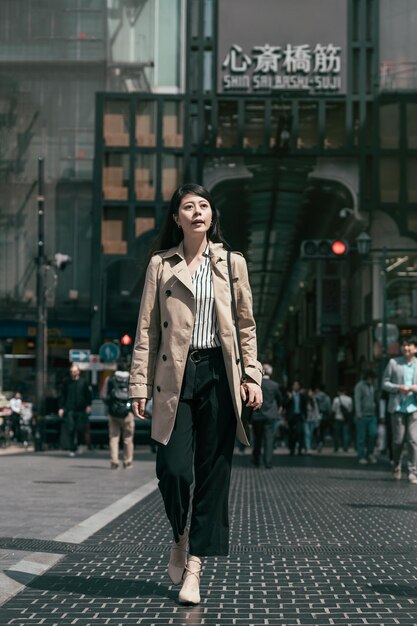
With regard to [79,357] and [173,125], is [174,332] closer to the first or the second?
[79,357]

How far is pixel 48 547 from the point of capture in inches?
312

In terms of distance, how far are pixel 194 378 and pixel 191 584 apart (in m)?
0.97

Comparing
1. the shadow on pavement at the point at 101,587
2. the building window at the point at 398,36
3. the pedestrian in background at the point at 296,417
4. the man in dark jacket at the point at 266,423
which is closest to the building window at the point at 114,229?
the building window at the point at 398,36

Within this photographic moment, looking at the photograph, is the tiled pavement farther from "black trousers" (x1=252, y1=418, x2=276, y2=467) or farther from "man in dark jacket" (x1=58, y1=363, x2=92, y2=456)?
"man in dark jacket" (x1=58, y1=363, x2=92, y2=456)

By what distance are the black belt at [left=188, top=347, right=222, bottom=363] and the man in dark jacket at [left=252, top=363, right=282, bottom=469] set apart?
14195mm

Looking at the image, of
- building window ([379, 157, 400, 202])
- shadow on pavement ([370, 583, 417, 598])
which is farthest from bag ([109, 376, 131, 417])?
building window ([379, 157, 400, 202])

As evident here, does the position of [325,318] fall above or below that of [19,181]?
below

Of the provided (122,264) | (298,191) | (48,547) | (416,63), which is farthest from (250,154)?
(48,547)

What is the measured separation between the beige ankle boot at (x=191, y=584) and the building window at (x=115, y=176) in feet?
120

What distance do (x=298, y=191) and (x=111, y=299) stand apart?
946cm

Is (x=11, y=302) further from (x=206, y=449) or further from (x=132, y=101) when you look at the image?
(x=206, y=449)

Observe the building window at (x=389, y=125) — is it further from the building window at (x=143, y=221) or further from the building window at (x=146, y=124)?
the building window at (x=143, y=221)

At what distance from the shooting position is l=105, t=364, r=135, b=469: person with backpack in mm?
18266

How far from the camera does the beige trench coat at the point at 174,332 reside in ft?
18.8
